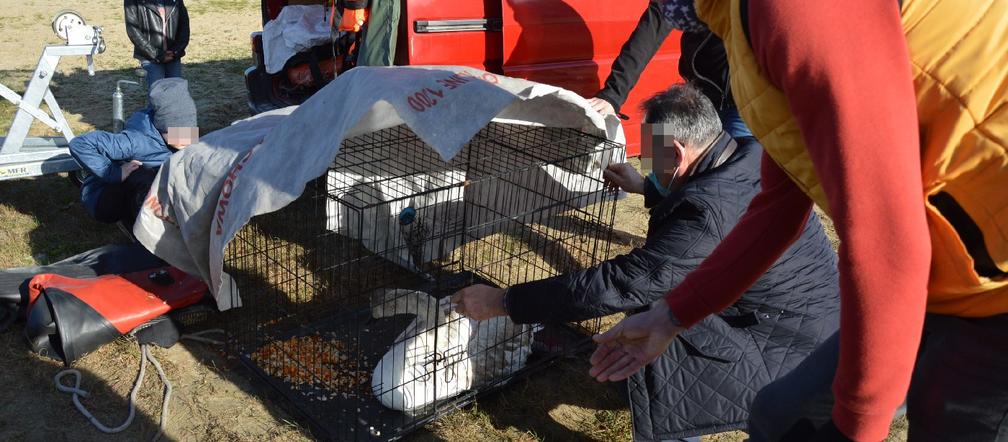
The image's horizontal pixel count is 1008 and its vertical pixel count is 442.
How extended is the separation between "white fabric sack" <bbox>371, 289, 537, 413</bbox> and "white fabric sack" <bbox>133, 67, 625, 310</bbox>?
2.19 feet

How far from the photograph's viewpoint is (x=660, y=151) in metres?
2.69

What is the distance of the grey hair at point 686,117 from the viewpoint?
261 cm

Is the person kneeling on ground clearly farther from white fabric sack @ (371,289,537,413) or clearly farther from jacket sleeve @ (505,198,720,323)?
white fabric sack @ (371,289,537,413)

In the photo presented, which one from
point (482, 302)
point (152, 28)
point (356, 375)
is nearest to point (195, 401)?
point (356, 375)

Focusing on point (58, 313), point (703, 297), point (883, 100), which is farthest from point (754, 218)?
point (58, 313)

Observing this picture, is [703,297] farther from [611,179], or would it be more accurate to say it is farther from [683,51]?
[683,51]

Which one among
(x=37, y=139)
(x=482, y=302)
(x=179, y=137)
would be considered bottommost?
(x=37, y=139)

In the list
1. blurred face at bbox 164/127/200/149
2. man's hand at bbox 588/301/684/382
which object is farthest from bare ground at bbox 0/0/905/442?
man's hand at bbox 588/301/684/382

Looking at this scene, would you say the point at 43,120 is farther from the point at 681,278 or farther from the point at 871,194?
the point at 871,194

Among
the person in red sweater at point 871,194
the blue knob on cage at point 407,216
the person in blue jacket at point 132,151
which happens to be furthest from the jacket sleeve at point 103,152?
the person in red sweater at point 871,194

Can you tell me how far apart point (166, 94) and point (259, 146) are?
1.92m

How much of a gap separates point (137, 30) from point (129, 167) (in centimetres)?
232

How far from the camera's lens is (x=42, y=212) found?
190 inches

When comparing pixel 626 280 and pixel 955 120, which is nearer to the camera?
pixel 955 120
